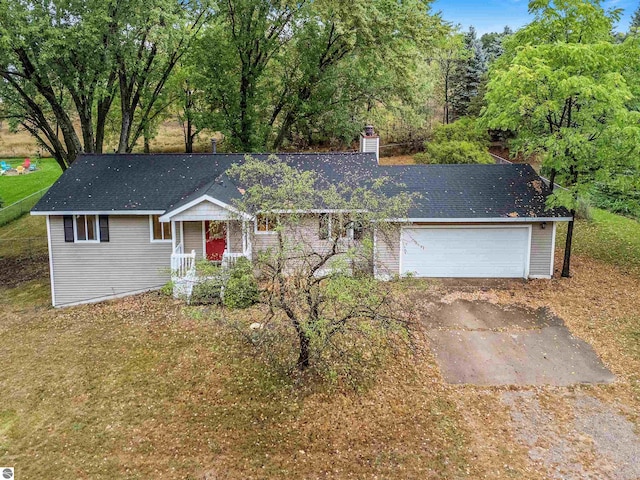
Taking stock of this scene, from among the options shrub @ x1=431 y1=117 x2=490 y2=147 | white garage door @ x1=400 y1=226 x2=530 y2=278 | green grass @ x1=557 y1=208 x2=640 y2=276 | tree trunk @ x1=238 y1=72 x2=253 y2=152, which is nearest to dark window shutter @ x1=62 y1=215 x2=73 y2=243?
tree trunk @ x1=238 y1=72 x2=253 y2=152

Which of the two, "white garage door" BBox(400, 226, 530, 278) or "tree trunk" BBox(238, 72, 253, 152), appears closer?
"white garage door" BBox(400, 226, 530, 278)

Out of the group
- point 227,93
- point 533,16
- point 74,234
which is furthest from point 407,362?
point 227,93

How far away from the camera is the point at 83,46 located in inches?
647

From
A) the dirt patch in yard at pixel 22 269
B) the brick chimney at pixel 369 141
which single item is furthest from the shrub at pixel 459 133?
the dirt patch in yard at pixel 22 269

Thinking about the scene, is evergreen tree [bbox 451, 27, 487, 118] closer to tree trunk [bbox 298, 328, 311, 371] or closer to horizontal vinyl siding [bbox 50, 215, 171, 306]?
horizontal vinyl siding [bbox 50, 215, 171, 306]

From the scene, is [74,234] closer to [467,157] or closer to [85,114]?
[85,114]

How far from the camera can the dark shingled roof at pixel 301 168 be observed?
15.0 metres

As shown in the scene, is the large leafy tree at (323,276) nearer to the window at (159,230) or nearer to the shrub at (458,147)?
the window at (159,230)

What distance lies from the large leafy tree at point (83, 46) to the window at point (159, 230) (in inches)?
231

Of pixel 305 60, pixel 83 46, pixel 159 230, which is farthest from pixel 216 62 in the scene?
pixel 159 230

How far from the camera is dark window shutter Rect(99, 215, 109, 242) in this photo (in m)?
15.1

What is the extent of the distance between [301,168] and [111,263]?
22.5 ft

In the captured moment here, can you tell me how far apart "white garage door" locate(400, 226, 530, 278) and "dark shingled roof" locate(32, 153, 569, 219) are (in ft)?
2.33

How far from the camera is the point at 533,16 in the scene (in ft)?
50.8
